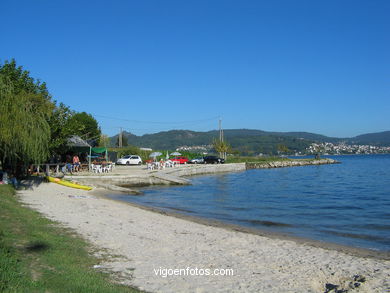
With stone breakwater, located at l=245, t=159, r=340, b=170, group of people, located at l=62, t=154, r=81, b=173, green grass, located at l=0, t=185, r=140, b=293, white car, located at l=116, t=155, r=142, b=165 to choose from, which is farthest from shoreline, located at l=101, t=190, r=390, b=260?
stone breakwater, located at l=245, t=159, r=340, b=170

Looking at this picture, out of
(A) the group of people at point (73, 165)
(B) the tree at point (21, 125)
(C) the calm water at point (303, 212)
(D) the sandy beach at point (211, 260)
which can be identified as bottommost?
(C) the calm water at point (303, 212)

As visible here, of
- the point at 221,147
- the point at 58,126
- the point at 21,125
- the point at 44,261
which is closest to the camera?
the point at 44,261

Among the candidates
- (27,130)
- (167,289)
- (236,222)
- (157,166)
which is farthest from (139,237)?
(157,166)

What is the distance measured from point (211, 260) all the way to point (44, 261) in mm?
3950

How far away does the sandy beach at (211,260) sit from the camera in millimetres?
7621

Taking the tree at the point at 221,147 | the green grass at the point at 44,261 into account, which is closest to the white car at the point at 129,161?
the tree at the point at 221,147

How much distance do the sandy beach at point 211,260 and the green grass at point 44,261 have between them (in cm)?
53

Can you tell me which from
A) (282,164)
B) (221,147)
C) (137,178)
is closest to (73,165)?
(137,178)

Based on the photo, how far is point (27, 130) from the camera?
20.2 m

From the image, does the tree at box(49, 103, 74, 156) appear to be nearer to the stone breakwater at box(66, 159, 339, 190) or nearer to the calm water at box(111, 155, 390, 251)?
the stone breakwater at box(66, 159, 339, 190)

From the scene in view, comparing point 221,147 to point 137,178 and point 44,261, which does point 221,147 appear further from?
point 44,261

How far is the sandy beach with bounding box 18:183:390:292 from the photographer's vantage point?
7.62 m

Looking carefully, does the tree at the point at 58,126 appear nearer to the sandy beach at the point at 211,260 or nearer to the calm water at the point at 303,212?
the calm water at the point at 303,212

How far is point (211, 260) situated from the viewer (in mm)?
9516
